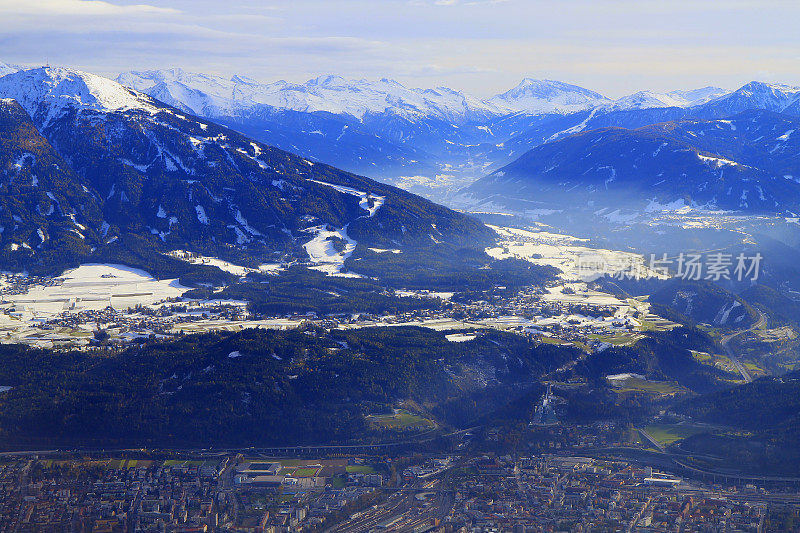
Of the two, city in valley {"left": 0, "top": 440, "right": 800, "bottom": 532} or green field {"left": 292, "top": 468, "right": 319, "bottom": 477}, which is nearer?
city in valley {"left": 0, "top": 440, "right": 800, "bottom": 532}

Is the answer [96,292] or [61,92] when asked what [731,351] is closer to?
[96,292]

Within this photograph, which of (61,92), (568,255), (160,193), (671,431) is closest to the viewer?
(671,431)

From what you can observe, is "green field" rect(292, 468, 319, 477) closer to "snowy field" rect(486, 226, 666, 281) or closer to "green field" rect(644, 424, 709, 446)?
"green field" rect(644, 424, 709, 446)

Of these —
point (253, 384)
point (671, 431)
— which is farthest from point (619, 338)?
point (253, 384)

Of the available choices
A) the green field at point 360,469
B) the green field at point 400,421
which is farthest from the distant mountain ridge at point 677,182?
the green field at point 360,469

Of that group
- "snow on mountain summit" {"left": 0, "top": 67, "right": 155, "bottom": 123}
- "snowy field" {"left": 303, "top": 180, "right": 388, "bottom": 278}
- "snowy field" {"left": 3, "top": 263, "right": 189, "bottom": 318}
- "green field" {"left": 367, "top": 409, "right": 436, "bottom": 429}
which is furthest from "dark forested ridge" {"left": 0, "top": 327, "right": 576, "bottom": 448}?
"snow on mountain summit" {"left": 0, "top": 67, "right": 155, "bottom": 123}

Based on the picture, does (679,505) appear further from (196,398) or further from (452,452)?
(196,398)

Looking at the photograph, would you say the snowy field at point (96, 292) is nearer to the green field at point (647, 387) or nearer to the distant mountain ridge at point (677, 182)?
the green field at point (647, 387)
